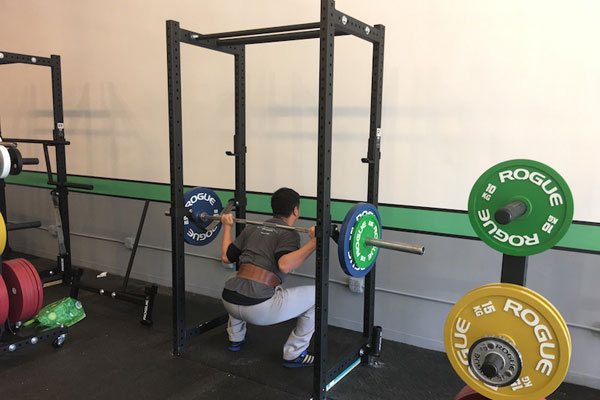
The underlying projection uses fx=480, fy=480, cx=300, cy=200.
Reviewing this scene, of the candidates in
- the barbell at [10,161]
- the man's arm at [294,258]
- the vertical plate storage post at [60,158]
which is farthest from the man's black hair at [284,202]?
the vertical plate storage post at [60,158]

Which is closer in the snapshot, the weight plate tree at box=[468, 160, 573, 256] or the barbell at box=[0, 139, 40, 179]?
the weight plate tree at box=[468, 160, 573, 256]

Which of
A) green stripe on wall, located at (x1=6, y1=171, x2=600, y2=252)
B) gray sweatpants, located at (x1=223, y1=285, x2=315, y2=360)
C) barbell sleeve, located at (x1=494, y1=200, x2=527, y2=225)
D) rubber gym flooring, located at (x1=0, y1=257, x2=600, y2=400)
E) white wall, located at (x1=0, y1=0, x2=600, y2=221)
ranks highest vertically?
white wall, located at (x1=0, y1=0, x2=600, y2=221)

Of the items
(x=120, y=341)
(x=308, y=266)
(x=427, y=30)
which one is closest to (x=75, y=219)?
(x=120, y=341)

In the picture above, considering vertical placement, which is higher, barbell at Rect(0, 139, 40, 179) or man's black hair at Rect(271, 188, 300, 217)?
barbell at Rect(0, 139, 40, 179)

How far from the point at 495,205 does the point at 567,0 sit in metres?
1.35

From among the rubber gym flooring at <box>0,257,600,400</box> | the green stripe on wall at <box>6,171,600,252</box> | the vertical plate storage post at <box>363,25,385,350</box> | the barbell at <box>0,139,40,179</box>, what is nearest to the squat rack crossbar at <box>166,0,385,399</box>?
the vertical plate storage post at <box>363,25,385,350</box>

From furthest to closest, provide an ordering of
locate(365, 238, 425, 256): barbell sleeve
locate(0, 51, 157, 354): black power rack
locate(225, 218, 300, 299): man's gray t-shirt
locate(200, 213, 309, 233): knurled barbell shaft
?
locate(0, 51, 157, 354): black power rack < locate(225, 218, 300, 299): man's gray t-shirt < locate(200, 213, 309, 233): knurled barbell shaft < locate(365, 238, 425, 256): barbell sleeve

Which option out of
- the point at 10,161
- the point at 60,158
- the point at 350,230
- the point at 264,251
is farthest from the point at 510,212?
the point at 60,158

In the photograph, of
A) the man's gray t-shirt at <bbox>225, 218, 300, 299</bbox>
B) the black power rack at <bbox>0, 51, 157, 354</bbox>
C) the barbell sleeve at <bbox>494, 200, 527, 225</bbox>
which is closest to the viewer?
Result: the barbell sleeve at <bbox>494, 200, 527, 225</bbox>

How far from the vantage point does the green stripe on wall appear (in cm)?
235

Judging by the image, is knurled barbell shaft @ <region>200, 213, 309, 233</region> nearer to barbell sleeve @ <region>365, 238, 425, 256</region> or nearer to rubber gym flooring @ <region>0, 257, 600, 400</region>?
barbell sleeve @ <region>365, 238, 425, 256</region>

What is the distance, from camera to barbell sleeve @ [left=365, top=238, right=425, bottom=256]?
1.96 meters

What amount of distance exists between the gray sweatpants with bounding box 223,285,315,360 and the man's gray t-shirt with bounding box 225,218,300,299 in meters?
0.06

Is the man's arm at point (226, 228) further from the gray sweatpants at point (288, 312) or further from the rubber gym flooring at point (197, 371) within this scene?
the rubber gym flooring at point (197, 371)
